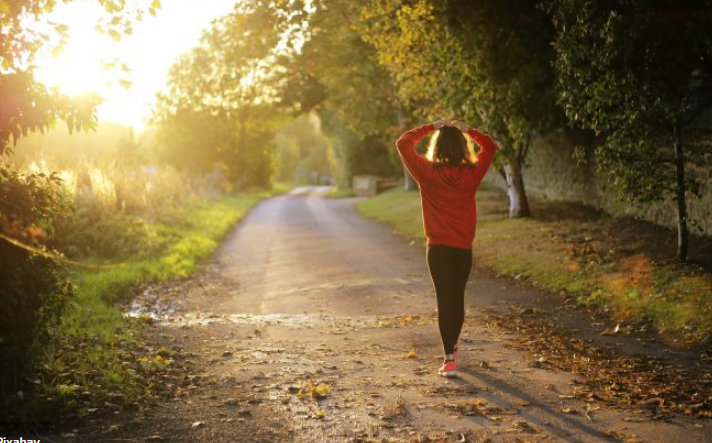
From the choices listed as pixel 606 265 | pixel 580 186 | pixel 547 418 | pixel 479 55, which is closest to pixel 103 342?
pixel 547 418

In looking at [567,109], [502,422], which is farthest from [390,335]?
[567,109]

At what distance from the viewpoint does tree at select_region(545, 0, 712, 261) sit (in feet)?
33.2

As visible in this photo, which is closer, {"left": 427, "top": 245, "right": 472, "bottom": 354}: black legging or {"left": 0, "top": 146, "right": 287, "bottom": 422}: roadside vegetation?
{"left": 0, "top": 146, "right": 287, "bottom": 422}: roadside vegetation

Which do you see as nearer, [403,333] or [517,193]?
[403,333]

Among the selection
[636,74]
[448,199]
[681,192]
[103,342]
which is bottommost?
[103,342]

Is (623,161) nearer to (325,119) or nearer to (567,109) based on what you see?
(567,109)

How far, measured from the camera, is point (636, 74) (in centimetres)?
1056

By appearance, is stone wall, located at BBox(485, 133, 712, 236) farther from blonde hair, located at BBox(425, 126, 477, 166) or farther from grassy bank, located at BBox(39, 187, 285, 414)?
grassy bank, located at BBox(39, 187, 285, 414)

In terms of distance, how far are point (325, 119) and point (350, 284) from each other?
127 ft

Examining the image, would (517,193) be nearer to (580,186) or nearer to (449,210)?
(580,186)

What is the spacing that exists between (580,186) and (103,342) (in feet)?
53.5

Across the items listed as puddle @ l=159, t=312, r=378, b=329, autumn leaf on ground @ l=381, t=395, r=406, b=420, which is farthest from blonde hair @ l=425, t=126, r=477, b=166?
puddle @ l=159, t=312, r=378, b=329

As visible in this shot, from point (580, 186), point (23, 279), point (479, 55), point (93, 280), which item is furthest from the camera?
point (580, 186)

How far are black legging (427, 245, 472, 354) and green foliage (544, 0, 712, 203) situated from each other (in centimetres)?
499
